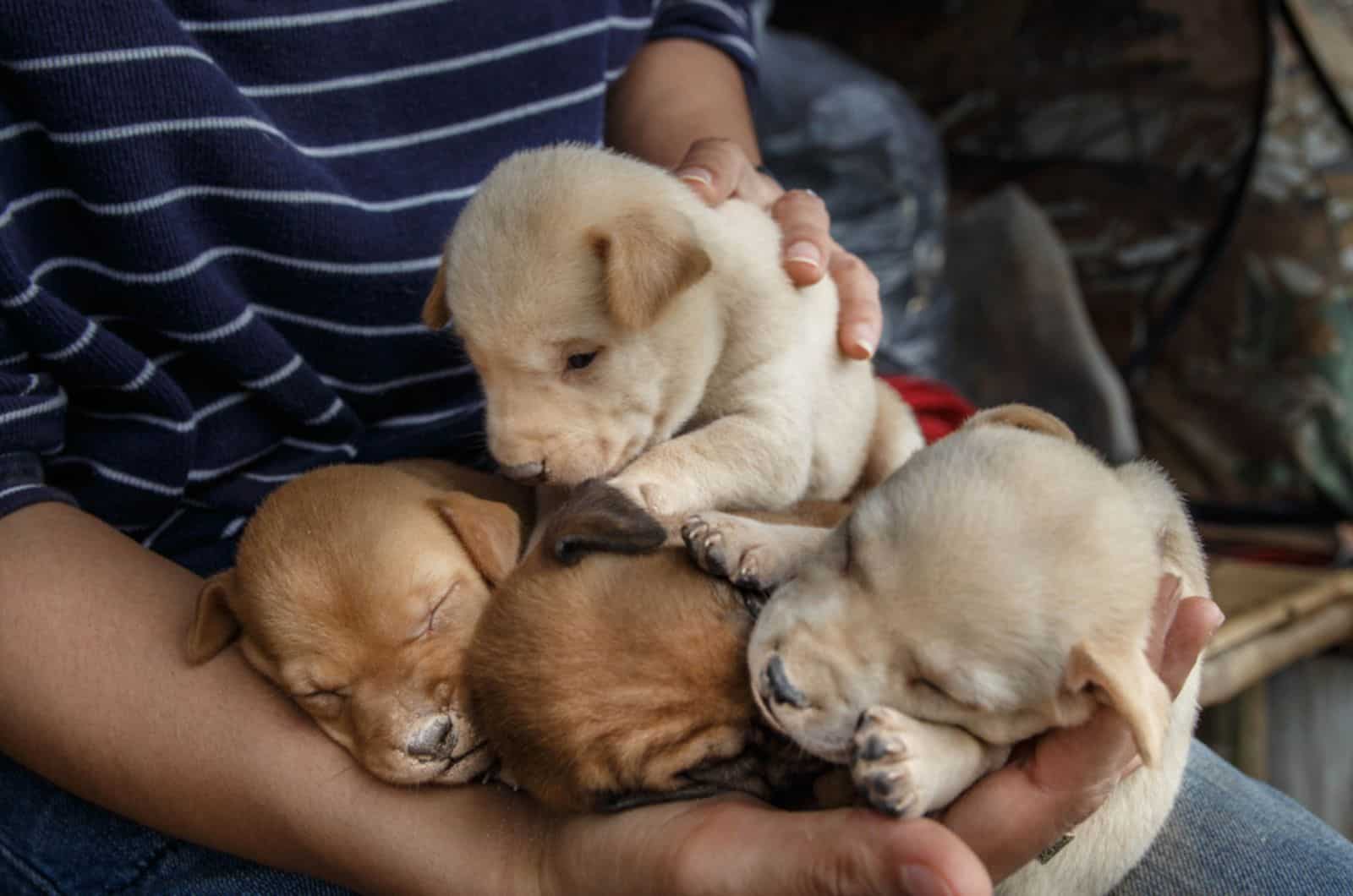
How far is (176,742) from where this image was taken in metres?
1.46

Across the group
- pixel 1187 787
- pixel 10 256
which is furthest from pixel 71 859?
pixel 1187 787

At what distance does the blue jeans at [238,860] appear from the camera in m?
1.49

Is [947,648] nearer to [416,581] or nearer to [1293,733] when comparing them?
[416,581]

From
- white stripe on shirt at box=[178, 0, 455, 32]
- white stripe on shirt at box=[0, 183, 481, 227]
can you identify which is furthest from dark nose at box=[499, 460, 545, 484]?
white stripe on shirt at box=[178, 0, 455, 32]

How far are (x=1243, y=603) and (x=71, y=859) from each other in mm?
2655

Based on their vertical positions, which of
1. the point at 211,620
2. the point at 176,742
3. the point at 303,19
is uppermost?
the point at 303,19

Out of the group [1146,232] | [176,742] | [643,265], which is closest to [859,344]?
[643,265]

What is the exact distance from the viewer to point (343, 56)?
5.84 ft

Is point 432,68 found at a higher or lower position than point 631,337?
higher

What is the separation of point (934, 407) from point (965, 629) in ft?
4.33

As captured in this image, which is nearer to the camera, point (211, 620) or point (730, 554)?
point (730, 554)

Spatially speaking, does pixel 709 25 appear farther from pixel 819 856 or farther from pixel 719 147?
pixel 819 856

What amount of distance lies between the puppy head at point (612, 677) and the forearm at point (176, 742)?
0.68ft

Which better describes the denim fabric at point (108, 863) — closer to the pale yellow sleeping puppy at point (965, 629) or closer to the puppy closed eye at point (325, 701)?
the puppy closed eye at point (325, 701)
